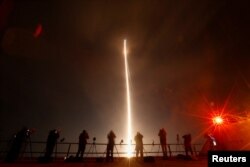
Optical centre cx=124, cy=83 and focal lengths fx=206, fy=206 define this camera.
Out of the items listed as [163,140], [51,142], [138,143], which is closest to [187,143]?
[163,140]

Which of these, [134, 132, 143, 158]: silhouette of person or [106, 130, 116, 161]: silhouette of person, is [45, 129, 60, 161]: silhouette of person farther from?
[134, 132, 143, 158]: silhouette of person

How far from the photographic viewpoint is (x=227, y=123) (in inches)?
850

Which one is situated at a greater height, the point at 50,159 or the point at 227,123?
the point at 227,123

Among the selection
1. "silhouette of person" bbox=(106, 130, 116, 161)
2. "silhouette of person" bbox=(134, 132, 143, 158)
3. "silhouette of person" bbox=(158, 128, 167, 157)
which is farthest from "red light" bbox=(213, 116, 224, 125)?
"silhouette of person" bbox=(106, 130, 116, 161)

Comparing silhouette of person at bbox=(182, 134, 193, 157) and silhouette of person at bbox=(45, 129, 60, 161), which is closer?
silhouette of person at bbox=(45, 129, 60, 161)

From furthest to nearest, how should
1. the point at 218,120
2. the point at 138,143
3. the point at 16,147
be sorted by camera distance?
1. the point at 218,120
2. the point at 138,143
3. the point at 16,147

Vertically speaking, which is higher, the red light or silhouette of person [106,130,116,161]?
the red light

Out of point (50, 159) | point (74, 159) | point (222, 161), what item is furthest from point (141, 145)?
point (222, 161)

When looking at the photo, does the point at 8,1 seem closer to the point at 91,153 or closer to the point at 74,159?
the point at 74,159

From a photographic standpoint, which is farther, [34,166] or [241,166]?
[34,166]

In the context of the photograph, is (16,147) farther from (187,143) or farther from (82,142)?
(187,143)

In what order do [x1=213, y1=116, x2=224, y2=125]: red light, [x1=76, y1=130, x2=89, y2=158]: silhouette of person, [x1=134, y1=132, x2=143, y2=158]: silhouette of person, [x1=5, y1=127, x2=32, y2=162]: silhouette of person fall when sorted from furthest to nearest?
[x1=213, y1=116, x2=224, y2=125]: red light < [x1=134, y1=132, x2=143, y2=158]: silhouette of person < [x1=76, y1=130, x2=89, y2=158]: silhouette of person < [x1=5, y1=127, x2=32, y2=162]: silhouette of person

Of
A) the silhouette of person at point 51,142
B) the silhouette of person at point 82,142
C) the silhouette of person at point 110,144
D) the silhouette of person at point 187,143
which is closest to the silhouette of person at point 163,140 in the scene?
the silhouette of person at point 187,143

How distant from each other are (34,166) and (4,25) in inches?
279
